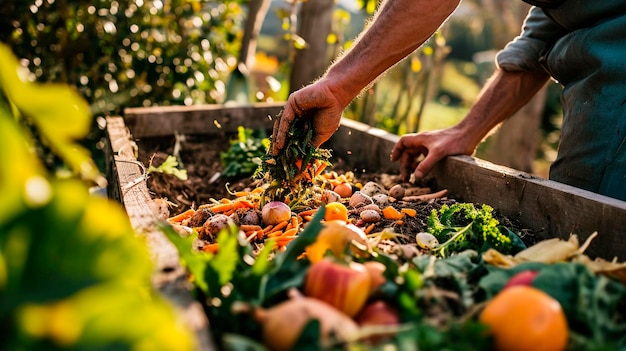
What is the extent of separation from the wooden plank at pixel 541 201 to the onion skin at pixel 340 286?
113 cm

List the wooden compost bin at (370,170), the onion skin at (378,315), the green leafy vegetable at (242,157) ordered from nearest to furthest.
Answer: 1. the onion skin at (378,315)
2. the wooden compost bin at (370,170)
3. the green leafy vegetable at (242,157)

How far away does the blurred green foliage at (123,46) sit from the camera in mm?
4539

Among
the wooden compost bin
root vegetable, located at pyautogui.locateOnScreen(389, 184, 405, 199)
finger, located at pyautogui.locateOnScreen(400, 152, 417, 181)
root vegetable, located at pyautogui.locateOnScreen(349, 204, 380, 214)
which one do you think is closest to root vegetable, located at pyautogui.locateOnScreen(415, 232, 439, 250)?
root vegetable, located at pyautogui.locateOnScreen(349, 204, 380, 214)

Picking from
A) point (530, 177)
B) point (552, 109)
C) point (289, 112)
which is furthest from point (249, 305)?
point (552, 109)

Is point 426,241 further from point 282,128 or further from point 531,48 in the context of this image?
point 531,48

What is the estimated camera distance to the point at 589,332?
4.77ft

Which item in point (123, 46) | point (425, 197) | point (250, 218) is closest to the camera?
point (250, 218)

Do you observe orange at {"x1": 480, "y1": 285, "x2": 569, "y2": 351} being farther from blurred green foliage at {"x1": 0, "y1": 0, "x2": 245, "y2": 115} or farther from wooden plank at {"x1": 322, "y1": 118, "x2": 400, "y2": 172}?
blurred green foliage at {"x1": 0, "y1": 0, "x2": 245, "y2": 115}

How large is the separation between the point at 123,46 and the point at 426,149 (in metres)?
2.78

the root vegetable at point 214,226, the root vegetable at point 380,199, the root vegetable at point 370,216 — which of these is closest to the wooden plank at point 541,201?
the root vegetable at point 380,199

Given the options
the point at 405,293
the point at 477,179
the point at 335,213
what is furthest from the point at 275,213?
the point at 405,293

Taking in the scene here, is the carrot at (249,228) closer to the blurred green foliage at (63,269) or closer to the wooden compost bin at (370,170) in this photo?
the wooden compost bin at (370,170)

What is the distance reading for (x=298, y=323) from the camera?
1.26 meters

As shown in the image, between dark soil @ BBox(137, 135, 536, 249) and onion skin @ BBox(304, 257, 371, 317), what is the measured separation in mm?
837
